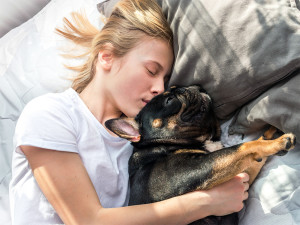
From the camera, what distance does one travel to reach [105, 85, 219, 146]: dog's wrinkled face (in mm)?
1865

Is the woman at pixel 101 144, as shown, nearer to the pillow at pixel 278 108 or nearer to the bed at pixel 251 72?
the bed at pixel 251 72

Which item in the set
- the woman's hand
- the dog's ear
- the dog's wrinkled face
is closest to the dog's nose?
the dog's wrinkled face

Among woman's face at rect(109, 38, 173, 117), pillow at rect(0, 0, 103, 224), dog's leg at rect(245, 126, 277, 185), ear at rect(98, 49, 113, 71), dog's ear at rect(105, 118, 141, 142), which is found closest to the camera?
dog's leg at rect(245, 126, 277, 185)

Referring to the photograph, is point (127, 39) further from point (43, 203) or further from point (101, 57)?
point (43, 203)

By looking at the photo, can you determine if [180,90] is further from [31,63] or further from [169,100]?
[31,63]

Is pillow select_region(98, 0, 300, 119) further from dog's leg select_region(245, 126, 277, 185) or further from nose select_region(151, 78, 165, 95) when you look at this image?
dog's leg select_region(245, 126, 277, 185)

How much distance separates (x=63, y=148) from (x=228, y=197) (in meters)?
0.88

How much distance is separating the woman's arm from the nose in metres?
0.67

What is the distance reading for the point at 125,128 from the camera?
6.24ft

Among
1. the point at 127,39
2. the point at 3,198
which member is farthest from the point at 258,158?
the point at 3,198

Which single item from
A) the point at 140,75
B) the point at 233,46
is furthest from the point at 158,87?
the point at 233,46

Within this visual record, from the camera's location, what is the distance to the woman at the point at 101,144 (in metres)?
1.62

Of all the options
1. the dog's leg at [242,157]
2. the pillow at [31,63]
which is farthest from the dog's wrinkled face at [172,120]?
the pillow at [31,63]

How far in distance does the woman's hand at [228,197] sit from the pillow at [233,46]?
18.8 inches
